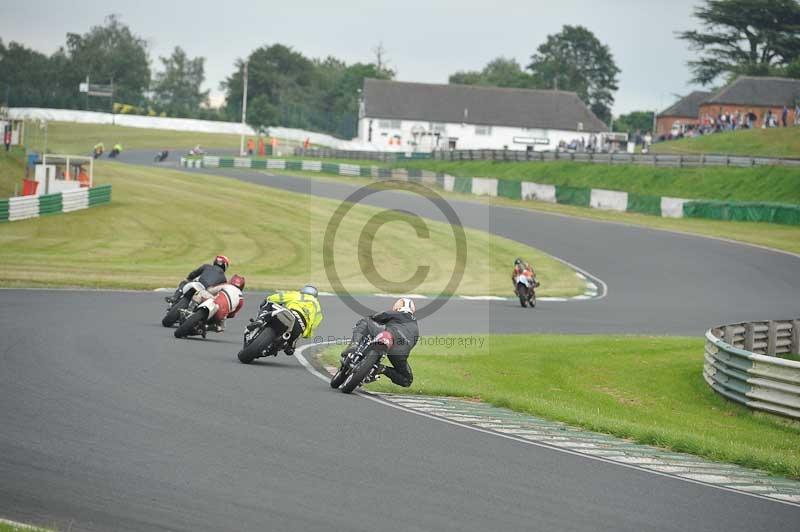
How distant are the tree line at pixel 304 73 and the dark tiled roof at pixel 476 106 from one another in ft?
35.0

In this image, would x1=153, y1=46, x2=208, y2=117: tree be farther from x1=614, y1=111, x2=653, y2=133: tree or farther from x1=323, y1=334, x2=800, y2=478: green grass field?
x1=323, y1=334, x2=800, y2=478: green grass field

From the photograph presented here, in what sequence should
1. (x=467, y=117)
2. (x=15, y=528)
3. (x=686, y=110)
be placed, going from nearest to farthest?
(x=15, y=528) < (x=467, y=117) < (x=686, y=110)

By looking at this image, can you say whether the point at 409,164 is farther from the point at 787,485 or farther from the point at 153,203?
the point at 787,485

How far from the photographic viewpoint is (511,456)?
975 centimetres

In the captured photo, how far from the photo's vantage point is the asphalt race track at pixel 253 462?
7.47m

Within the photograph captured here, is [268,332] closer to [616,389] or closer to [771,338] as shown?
[616,389]

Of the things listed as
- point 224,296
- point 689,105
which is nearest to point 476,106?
point 689,105

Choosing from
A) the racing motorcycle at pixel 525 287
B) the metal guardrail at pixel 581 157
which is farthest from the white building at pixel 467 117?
the racing motorcycle at pixel 525 287

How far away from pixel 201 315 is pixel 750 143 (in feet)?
211

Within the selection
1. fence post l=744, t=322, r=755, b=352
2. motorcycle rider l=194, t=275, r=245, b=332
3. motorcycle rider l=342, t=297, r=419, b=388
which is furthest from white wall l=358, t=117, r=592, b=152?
motorcycle rider l=342, t=297, r=419, b=388

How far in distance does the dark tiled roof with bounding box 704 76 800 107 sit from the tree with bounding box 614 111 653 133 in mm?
60029

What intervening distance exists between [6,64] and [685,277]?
401 feet

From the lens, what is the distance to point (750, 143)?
73375 mm

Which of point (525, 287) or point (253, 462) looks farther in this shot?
point (525, 287)
